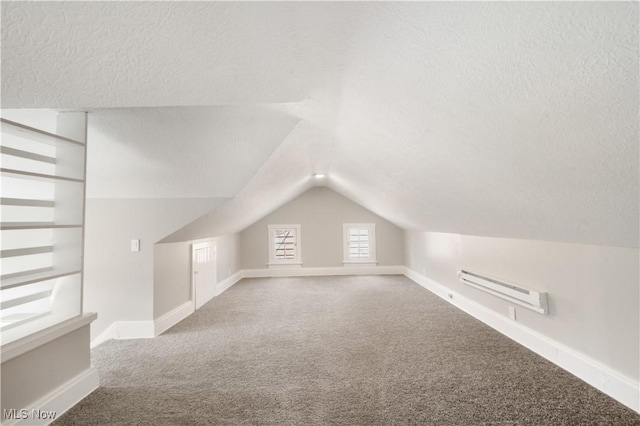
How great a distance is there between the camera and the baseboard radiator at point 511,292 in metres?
2.53

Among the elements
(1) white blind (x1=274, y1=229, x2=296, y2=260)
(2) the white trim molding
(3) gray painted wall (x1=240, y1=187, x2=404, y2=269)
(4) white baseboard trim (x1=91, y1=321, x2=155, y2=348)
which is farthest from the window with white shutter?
(4) white baseboard trim (x1=91, y1=321, x2=155, y2=348)

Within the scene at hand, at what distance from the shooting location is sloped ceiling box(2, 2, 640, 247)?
0.94m

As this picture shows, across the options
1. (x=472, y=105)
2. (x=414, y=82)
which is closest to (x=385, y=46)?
(x=414, y=82)

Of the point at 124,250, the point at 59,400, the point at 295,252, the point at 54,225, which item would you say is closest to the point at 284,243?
the point at 295,252

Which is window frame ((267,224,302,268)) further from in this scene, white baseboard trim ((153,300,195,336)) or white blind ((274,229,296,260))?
white baseboard trim ((153,300,195,336))

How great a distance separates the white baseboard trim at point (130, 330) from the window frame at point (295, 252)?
12.3 ft

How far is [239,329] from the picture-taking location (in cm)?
340

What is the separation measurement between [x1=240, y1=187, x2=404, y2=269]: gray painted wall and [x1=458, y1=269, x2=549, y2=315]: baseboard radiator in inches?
124

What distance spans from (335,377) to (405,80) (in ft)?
6.77

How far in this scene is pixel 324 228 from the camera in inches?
275

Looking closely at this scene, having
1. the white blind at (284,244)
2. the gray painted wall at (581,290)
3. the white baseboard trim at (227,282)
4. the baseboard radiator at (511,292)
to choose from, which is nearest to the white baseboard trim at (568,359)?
the gray painted wall at (581,290)

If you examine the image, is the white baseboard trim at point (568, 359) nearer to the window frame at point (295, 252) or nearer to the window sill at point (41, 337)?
the window sill at point (41, 337)

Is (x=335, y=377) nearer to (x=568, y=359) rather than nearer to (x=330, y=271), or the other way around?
(x=568, y=359)

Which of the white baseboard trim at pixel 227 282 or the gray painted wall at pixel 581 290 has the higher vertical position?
the gray painted wall at pixel 581 290
